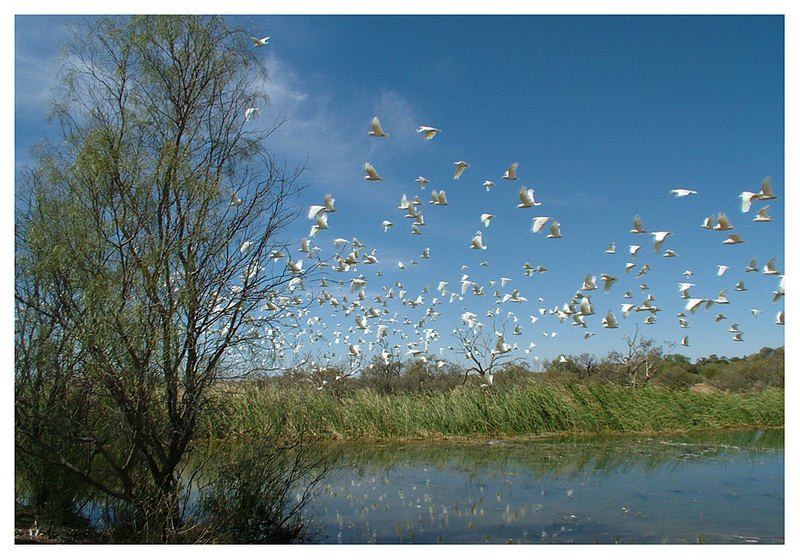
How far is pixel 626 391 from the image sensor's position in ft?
55.6

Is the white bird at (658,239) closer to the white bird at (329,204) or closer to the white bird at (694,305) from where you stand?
the white bird at (694,305)

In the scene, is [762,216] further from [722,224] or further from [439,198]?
[439,198]

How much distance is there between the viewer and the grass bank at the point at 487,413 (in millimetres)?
15594

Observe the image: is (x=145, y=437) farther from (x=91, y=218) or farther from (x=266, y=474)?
(x=91, y=218)

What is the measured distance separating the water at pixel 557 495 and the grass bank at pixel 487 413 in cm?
242

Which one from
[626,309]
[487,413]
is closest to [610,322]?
[626,309]

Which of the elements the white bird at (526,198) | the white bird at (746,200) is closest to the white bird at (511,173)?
the white bird at (526,198)

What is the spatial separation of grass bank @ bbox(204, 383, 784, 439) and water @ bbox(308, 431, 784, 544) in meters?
2.42

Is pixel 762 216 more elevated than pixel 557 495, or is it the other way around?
pixel 762 216

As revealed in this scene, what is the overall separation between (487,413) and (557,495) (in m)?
7.83

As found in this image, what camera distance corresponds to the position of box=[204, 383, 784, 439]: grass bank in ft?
51.2

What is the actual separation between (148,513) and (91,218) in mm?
2984

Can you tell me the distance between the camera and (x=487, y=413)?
51.9 feet

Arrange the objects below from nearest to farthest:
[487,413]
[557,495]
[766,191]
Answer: [766,191] → [557,495] → [487,413]
